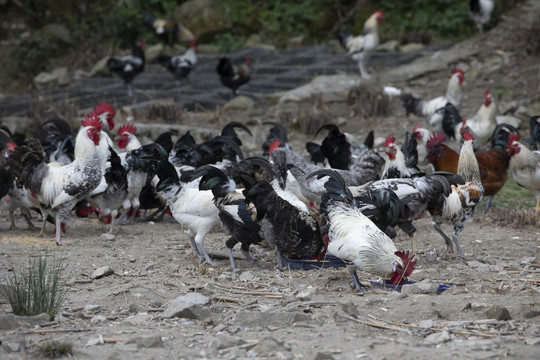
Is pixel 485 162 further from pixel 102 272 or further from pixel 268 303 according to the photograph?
pixel 102 272

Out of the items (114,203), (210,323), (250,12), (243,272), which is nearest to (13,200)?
(114,203)

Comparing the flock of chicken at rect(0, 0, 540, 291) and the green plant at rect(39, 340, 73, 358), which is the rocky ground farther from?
the flock of chicken at rect(0, 0, 540, 291)

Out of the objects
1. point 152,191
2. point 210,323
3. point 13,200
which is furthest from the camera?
point 152,191

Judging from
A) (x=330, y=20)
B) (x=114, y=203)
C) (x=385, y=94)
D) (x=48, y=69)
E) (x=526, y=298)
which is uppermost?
(x=330, y=20)

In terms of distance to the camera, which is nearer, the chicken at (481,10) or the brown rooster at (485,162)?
the brown rooster at (485,162)

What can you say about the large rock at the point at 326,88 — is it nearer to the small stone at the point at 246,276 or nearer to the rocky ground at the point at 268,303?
the rocky ground at the point at 268,303

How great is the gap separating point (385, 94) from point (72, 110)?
642 centimetres

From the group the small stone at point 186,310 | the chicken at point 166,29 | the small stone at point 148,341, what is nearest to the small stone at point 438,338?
the small stone at point 186,310

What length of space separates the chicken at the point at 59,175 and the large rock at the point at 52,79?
9.89m

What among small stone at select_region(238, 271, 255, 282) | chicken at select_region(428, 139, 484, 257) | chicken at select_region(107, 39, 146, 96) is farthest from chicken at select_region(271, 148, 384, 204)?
chicken at select_region(107, 39, 146, 96)

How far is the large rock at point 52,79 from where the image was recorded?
17.2 m

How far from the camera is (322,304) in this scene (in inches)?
204

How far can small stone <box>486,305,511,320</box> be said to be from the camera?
15.7 feet

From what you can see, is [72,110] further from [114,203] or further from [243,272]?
[243,272]
